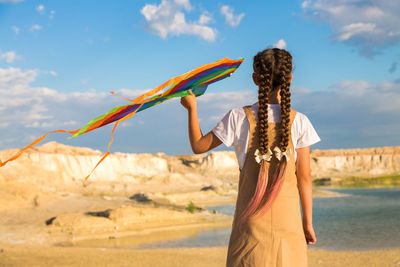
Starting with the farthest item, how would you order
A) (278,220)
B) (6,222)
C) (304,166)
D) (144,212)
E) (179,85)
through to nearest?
(144,212) < (6,222) < (179,85) < (304,166) < (278,220)

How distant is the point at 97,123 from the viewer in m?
3.16

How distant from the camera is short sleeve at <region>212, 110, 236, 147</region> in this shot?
8.07 ft

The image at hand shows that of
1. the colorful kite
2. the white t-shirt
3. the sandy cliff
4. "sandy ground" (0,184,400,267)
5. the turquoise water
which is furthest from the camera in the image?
the sandy cliff

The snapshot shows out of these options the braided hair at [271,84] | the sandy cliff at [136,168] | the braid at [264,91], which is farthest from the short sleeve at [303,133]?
the sandy cliff at [136,168]

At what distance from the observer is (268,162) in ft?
8.18

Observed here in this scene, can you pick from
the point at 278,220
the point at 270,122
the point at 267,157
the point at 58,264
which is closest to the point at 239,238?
the point at 278,220

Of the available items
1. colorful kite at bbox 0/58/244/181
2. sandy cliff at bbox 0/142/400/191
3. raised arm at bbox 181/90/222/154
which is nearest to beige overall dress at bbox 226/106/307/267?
raised arm at bbox 181/90/222/154

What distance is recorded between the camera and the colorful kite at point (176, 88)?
9.82 ft

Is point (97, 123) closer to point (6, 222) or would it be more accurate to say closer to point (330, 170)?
point (6, 222)

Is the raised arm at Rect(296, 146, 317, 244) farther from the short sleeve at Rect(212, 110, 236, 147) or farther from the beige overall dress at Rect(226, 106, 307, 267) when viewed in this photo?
the short sleeve at Rect(212, 110, 236, 147)

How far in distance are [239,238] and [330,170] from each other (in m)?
Answer: 72.5

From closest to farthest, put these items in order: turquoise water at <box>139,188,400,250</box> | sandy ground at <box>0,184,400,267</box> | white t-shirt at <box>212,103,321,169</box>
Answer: white t-shirt at <box>212,103,321,169</box>
sandy ground at <box>0,184,400,267</box>
turquoise water at <box>139,188,400,250</box>

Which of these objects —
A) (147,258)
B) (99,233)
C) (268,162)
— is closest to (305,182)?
(268,162)

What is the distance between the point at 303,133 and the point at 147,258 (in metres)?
9.80
